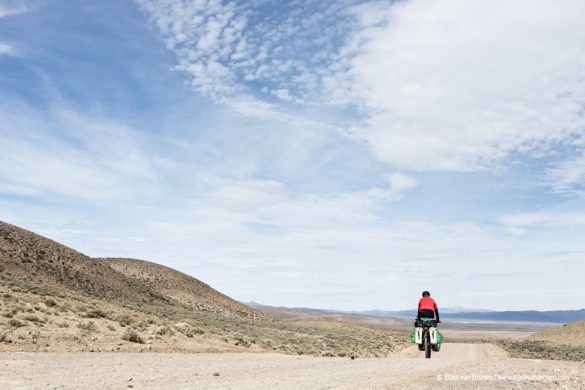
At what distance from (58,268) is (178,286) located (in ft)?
A: 129

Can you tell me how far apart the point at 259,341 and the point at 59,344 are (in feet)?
56.2

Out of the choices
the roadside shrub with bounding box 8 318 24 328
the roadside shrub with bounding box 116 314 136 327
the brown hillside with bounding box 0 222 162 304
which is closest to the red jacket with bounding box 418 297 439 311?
the roadside shrub with bounding box 8 318 24 328

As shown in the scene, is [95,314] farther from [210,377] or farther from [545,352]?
[545,352]

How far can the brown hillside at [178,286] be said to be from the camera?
364 ft

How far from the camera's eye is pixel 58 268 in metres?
82.9

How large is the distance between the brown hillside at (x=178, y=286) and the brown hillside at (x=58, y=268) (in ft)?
45.8

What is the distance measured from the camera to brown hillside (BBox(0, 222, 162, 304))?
74375mm

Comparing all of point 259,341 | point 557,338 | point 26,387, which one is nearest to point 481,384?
point 26,387

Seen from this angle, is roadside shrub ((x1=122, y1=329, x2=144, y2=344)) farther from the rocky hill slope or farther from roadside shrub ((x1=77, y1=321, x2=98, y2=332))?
roadside shrub ((x1=77, y1=321, x2=98, y2=332))

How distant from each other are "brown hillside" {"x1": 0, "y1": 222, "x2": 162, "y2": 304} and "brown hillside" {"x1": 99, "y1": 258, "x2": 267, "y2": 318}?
45.8ft

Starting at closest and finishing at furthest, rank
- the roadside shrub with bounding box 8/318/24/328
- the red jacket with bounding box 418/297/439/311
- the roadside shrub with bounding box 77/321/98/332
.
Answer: the red jacket with bounding box 418/297/439/311 → the roadside shrub with bounding box 8/318/24/328 → the roadside shrub with bounding box 77/321/98/332

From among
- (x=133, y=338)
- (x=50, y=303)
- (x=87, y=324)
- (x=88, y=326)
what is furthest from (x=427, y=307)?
(x=50, y=303)

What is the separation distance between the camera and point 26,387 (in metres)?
13.8

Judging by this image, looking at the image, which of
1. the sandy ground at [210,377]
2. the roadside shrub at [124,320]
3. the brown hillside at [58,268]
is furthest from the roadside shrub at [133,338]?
the brown hillside at [58,268]
